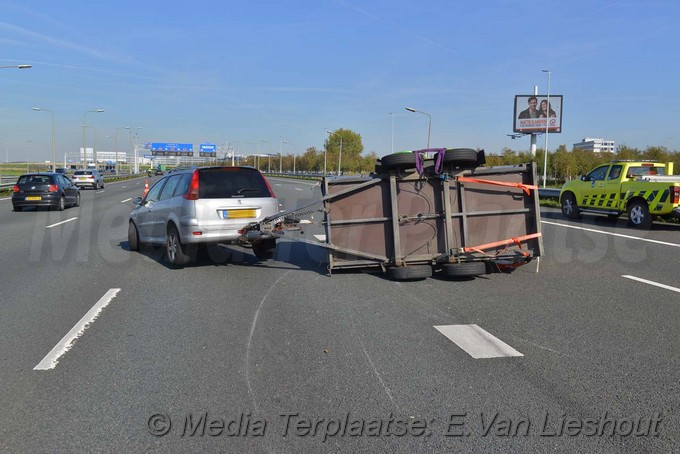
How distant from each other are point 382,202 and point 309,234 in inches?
238

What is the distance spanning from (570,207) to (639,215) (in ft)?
10.9

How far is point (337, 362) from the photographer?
16.0ft

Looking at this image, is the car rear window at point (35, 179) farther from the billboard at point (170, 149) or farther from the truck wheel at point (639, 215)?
the billboard at point (170, 149)

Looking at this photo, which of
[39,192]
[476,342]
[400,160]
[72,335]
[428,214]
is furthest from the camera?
[39,192]

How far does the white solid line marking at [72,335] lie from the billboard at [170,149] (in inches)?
4665

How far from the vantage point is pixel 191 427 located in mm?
3701

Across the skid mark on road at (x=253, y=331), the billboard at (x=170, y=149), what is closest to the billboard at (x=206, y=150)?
the billboard at (x=170, y=149)

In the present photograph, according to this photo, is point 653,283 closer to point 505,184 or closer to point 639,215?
point 505,184

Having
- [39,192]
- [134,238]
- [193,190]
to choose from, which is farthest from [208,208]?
[39,192]

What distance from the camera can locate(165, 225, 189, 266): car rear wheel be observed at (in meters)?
9.48

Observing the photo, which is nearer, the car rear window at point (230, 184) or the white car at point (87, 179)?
the car rear window at point (230, 184)

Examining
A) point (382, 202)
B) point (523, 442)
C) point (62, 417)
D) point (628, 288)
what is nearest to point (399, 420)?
point (523, 442)

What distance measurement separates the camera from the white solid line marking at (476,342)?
5.08 m

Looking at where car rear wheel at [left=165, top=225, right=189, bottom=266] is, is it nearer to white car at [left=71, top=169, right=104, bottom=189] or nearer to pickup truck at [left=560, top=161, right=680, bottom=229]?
pickup truck at [left=560, top=161, right=680, bottom=229]
